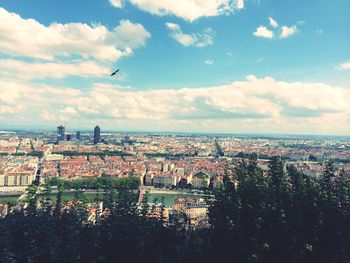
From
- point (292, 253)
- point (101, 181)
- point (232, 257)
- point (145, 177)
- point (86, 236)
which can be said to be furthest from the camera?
point (145, 177)

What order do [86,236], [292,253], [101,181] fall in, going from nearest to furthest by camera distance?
[292,253], [86,236], [101,181]

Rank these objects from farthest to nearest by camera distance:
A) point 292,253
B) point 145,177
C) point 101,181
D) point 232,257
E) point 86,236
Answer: point 145,177 < point 101,181 < point 86,236 < point 232,257 < point 292,253

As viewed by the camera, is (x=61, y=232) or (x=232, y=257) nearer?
(x=232, y=257)

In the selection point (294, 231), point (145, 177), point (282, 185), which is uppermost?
point (282, 185)

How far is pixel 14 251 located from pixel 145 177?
45920 mm

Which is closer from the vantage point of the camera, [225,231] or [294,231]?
[294,231]

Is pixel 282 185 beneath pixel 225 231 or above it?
above

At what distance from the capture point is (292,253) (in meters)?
15.6

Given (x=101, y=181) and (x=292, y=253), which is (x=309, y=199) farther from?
(x=101, y=181)

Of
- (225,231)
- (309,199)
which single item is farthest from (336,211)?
(225,231)

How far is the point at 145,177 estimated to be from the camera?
6519 cm

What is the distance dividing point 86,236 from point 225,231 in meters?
6.93

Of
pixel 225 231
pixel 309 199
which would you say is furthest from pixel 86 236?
pixel 309 199

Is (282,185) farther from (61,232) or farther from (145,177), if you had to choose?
(145,177)
